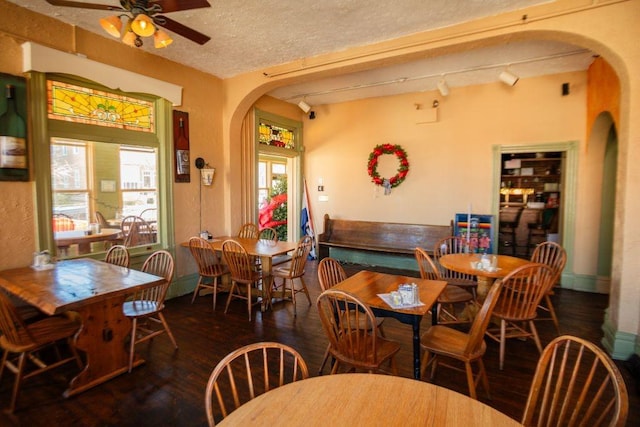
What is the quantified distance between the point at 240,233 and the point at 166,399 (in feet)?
9.45

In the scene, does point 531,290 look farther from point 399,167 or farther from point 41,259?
point 41,259

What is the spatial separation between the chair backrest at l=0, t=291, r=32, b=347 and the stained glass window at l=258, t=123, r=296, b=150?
4023 mm

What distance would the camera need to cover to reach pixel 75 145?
3482 millimetres

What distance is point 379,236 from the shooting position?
5832 mm

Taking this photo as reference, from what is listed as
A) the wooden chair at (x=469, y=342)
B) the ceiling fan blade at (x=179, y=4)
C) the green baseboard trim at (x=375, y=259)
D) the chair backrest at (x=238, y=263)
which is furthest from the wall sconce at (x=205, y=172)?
the wooden chair at (x=469, y=342)

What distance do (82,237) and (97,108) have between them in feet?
4.57

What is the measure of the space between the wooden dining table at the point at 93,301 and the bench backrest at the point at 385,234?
3876 millimetres

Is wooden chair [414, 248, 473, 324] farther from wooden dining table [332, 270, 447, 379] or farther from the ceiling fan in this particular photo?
the ceiling fan

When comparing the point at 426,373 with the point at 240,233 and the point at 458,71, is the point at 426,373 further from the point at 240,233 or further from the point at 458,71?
the point at 458,71

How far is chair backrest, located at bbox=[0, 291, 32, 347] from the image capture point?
209 centimetres

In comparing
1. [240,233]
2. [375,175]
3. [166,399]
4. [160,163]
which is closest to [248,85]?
[160,163]

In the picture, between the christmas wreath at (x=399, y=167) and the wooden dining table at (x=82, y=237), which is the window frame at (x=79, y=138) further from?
the christmas wreath at (x=399, y=167)

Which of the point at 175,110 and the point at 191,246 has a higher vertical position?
the point at 175,110

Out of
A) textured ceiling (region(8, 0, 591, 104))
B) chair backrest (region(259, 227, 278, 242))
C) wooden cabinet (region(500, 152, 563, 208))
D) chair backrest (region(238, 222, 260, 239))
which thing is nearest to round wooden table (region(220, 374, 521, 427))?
textured ceiling (region(8, 0, 591, 104))
